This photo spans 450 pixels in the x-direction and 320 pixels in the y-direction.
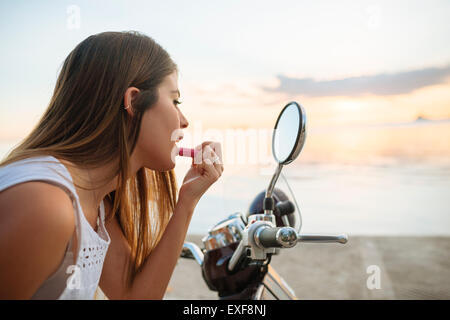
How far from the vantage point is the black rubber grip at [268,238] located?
115 centimetres

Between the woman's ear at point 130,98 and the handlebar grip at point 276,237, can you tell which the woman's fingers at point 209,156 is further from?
the handlebar grip at point 276,237

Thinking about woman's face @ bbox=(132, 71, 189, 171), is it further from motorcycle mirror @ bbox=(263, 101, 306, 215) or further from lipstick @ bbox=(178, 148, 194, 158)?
motorcycle mirror @ bbox=(263, 101, 306, 215)

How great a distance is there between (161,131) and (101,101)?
0.23 m

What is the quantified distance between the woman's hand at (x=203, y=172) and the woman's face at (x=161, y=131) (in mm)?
94

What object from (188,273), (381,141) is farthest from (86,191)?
(381,141)

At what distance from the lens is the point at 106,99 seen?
55.1 inches

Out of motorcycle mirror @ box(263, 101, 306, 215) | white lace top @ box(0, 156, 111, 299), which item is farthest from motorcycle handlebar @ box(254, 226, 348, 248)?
white lace top @ box(0, 156, 111, 299)

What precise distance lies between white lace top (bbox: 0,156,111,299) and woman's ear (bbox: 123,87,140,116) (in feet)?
1.06

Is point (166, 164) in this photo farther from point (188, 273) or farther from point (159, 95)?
point (188, 273)

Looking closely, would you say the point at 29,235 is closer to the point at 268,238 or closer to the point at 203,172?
the point at 268,238

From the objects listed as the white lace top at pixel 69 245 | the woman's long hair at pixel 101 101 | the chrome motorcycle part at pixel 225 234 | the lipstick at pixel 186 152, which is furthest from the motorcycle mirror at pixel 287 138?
the white lace top at pixel 69 245

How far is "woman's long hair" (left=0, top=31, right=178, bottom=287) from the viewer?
1.36m

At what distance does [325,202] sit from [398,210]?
48.1 inches

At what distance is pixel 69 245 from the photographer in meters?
1.16
